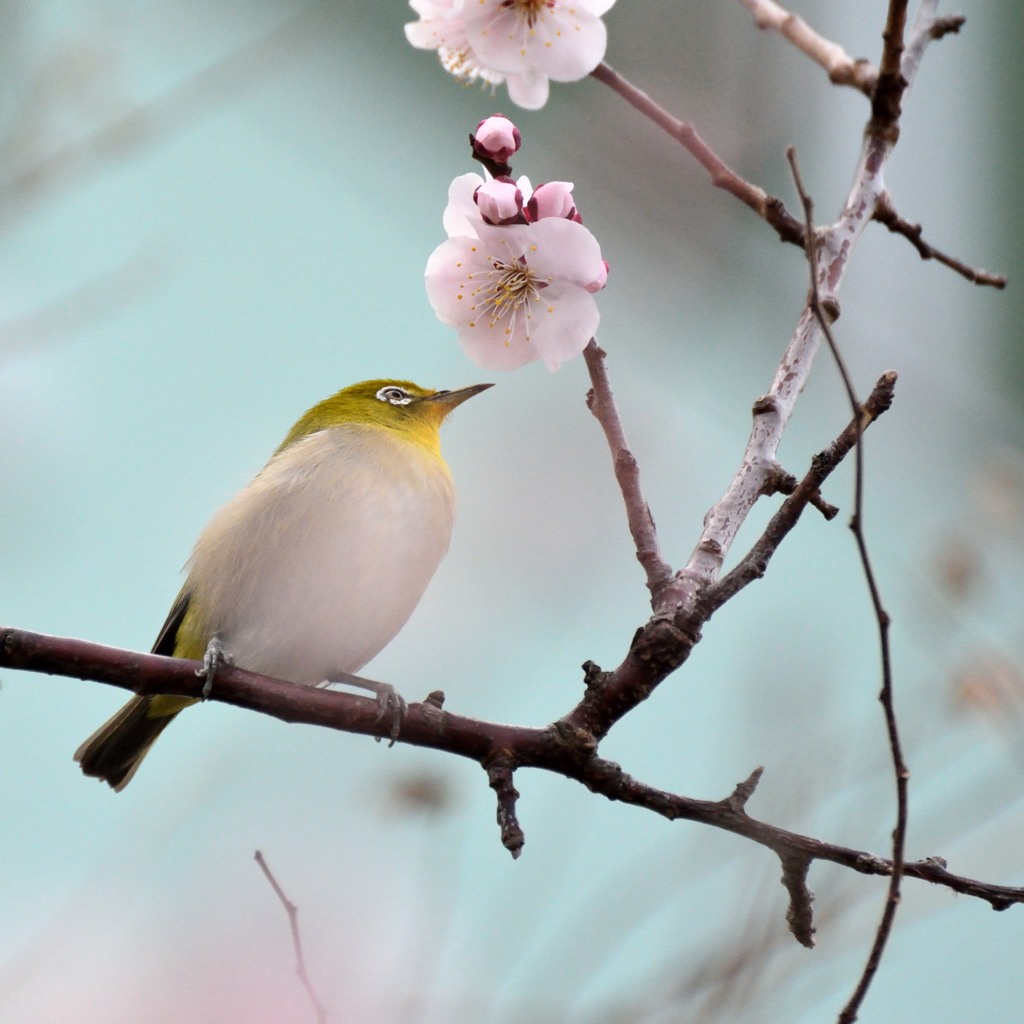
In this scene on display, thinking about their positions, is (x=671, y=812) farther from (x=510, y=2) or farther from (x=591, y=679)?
(x=510, y=2)

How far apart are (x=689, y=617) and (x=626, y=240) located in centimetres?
393

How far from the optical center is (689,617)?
94.8 inches

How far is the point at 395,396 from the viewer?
464 cm

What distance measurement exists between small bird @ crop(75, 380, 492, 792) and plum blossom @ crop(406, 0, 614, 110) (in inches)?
61.8

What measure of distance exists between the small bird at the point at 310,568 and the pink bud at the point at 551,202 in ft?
4.78

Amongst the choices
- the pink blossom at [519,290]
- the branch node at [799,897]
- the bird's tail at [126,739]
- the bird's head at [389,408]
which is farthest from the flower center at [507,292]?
the bird's tail at [126,739]

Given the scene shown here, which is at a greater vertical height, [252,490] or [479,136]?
[252,490]

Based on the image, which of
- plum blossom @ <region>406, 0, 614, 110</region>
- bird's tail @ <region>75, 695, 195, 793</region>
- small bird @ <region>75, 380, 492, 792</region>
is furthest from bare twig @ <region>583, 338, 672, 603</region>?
bird's tail @ <region>75, 695, 195, 793</region>

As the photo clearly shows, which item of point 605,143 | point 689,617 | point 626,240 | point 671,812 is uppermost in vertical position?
point 605,143

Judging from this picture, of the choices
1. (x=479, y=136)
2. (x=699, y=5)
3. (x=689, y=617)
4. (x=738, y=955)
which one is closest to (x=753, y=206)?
(x=479, y=136)

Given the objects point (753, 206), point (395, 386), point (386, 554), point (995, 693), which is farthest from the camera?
point (395, 386)

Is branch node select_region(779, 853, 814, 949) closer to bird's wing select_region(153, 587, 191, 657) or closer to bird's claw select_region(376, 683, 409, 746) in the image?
bird's claw select_region(376, 683, 409, 746)

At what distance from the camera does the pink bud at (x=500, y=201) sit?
254 centimetres

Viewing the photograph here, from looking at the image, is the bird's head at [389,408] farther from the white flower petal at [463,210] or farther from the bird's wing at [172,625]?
the white flower petal at [463,210]
